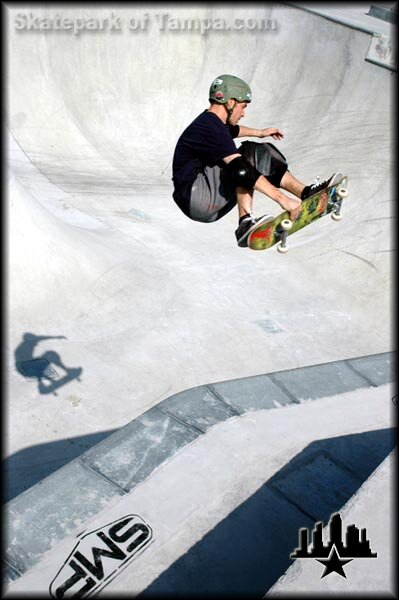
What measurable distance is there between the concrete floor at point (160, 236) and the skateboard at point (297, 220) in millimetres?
2718

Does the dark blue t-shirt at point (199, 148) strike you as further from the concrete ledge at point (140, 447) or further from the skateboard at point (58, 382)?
the skateboard at point (58, 382)

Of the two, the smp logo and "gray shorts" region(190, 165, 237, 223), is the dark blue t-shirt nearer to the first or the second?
"gray shorts" region(190, 165, 237, 223)

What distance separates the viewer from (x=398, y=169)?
A: 12820mm

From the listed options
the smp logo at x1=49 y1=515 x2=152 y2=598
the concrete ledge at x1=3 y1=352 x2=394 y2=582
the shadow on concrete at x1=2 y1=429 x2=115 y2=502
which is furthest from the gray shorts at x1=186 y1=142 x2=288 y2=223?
the shadow on concrete at x1=2 y1=429 x2=115 y2=502

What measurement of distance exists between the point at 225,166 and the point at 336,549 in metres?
3.13

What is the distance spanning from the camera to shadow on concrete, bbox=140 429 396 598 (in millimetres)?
5527

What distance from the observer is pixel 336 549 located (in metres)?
4.25

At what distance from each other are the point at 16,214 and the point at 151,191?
5.95 metres

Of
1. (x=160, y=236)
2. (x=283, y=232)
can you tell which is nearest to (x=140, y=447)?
(x=283, y=232)

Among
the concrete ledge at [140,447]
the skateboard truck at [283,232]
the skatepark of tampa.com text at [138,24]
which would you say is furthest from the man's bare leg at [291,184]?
the skatepark of tampa.com text at [138,24]

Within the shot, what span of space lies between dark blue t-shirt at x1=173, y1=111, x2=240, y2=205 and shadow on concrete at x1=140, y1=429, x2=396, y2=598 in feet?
10.5

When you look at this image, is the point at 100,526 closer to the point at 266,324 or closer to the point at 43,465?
the point at 43,465

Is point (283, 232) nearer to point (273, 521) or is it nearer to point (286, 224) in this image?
point (286, 224)

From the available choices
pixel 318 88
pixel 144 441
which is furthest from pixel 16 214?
pixel 318 88
